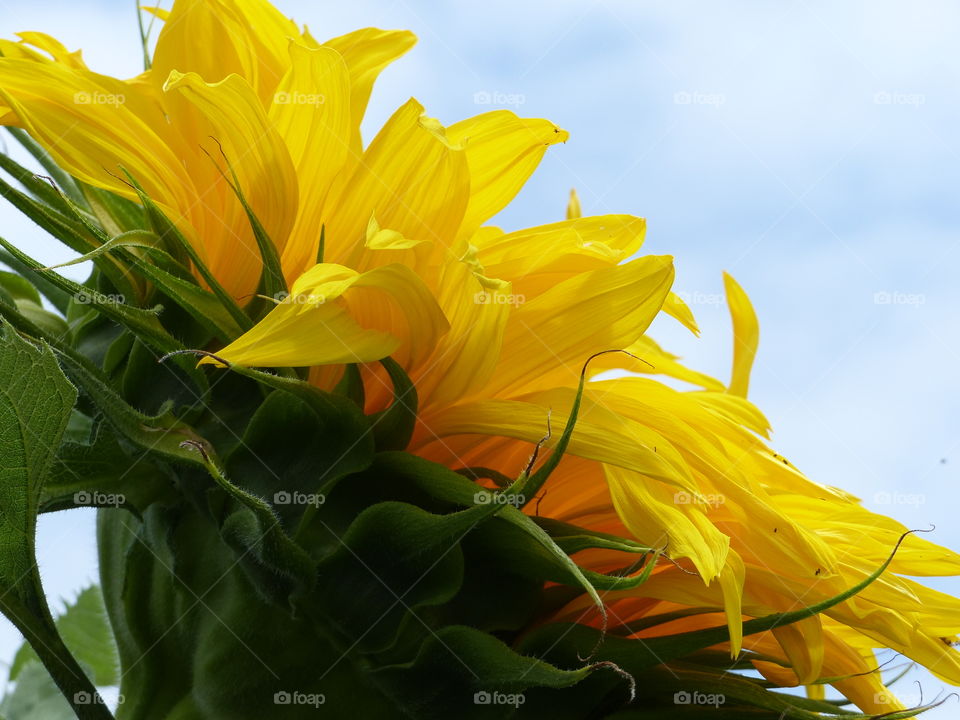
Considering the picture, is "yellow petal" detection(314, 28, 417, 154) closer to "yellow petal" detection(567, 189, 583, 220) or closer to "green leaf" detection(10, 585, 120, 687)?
"yellow petal" detection(567, 189, 583, 220)

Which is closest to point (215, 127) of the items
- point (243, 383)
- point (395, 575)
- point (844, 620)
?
point (243, 383)

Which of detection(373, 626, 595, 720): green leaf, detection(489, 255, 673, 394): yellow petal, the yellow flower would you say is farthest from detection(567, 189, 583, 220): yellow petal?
detection(373, 626, 595, 720): green leaf

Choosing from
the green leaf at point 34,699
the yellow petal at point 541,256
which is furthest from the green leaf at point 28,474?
the green leaf at point 34,699

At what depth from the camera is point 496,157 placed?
4.76ft

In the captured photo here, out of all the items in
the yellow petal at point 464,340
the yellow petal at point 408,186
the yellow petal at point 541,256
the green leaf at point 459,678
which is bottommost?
the green leaf at point 459,678

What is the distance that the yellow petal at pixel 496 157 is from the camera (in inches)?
56.9

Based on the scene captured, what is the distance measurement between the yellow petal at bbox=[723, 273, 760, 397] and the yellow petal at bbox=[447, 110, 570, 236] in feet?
1.75

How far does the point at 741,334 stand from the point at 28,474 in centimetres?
114

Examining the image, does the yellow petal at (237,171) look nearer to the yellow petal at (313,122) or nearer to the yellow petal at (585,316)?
the yellow petal at (313,122)

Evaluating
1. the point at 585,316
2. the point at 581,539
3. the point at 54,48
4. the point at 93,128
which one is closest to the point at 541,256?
the point at 585,316

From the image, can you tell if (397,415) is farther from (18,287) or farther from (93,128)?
(18,287)

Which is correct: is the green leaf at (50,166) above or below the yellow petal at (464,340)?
above

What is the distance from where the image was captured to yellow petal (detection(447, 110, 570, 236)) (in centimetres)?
145

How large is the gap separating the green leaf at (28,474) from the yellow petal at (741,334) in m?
1.08
